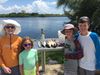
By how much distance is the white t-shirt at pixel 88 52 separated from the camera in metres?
4.19

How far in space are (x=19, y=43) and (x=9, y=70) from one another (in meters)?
0.37

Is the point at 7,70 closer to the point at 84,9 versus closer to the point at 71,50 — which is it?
the point at 71,50

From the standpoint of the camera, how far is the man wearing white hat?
417 centimetres

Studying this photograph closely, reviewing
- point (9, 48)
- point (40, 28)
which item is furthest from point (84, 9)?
point (40, 28)

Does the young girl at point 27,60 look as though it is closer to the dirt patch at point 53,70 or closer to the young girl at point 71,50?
the young girl at point 71,50

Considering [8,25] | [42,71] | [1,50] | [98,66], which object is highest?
[8,25]

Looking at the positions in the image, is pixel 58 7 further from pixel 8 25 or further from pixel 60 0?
pixel 8 25

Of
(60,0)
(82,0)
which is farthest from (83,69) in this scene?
(60,0)

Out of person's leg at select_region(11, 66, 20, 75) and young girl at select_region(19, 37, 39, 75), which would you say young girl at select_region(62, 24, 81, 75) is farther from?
person's leg at select_region(11, 66, 20, 75)

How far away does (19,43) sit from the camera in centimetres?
423

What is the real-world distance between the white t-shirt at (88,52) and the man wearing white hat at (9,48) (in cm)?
82

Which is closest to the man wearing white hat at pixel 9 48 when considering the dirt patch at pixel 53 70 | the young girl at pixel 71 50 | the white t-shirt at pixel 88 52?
the young girl at pixel 71 50

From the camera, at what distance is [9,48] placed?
4.16m

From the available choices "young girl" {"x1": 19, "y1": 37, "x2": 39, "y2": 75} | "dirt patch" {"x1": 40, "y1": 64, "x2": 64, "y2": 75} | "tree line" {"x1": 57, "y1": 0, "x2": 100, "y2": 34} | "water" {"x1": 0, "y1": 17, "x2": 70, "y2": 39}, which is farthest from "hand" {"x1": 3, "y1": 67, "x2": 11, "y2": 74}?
"tree line" {"x1": 57, "y1": 0, "x2": 100, "y2": 34}
